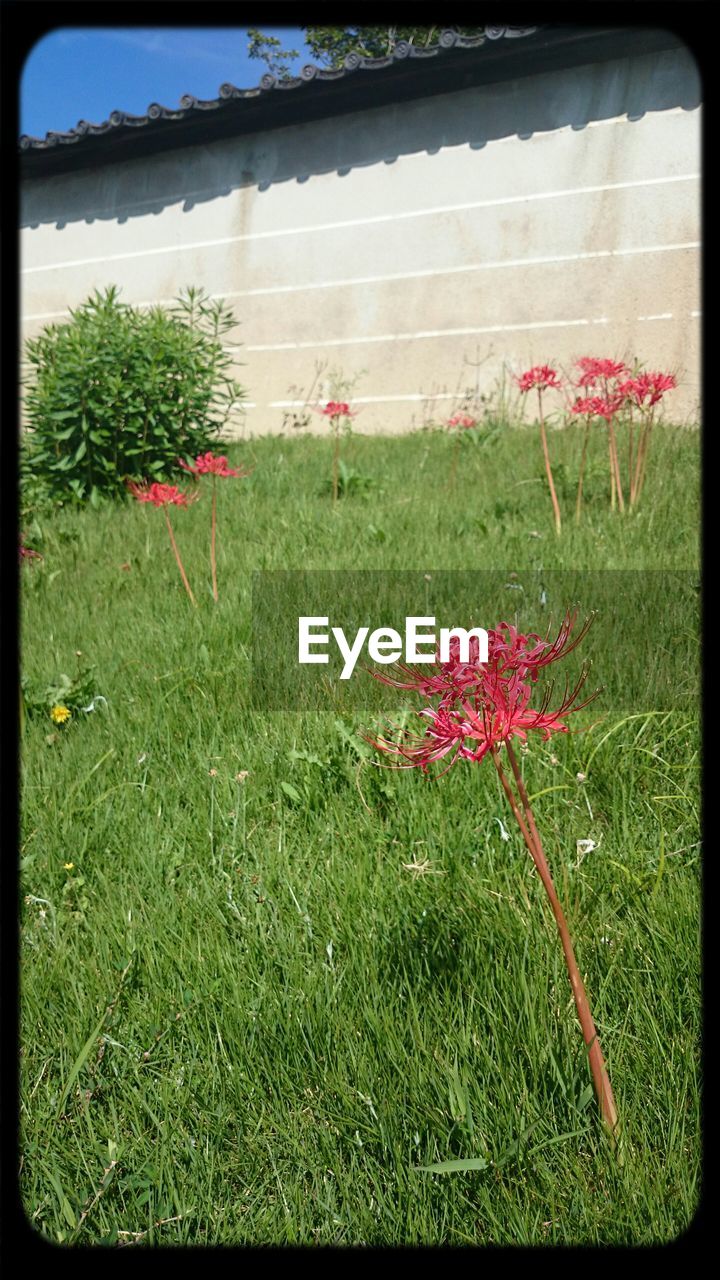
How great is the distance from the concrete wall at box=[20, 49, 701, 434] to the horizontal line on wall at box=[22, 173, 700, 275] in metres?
0.02

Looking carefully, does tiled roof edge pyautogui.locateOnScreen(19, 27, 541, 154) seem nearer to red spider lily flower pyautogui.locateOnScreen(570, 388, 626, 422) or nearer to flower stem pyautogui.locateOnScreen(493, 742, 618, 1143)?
red spider lily flower pyautogui.locateOnScreen(570, 388, 626, 422)

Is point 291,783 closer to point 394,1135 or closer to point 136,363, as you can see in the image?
point 394,1135

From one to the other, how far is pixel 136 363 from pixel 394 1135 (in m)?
5.17

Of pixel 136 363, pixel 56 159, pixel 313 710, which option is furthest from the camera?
pixel 56 159

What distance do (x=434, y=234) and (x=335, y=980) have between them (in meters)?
8.22

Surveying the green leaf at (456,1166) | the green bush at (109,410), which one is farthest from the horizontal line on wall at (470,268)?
the green leaf at (456,1166)

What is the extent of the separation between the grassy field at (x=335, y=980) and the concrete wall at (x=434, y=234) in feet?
20.5

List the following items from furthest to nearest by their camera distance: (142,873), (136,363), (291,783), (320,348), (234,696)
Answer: (320,348) < (136,363) < (234,696) < (291,783) < (142,873)

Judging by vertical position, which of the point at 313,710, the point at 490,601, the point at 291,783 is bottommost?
the point at 291,783

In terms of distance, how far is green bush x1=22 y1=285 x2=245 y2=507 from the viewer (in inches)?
203

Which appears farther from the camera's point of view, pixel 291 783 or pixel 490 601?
pixel 490 601

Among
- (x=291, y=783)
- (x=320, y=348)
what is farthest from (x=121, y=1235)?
(x=320, y=348)

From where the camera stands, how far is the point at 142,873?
1.64 metres

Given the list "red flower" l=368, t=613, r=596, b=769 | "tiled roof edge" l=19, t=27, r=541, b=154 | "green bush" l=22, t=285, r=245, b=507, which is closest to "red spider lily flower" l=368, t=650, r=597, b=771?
"red flower" l=368, t=613, r=596, b=769
